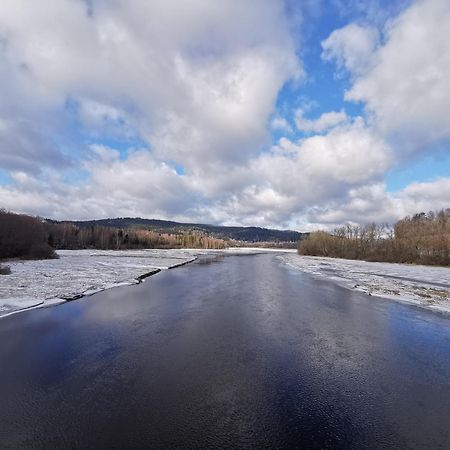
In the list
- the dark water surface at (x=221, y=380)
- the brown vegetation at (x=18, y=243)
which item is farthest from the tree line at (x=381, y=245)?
the brown vegetation at (x=18, y=243)

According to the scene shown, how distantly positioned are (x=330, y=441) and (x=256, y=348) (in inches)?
154

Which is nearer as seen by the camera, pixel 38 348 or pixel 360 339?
pixel 38 348

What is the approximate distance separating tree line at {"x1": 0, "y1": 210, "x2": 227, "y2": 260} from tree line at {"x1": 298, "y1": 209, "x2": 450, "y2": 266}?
5545 cm

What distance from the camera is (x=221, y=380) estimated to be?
20.4 ft

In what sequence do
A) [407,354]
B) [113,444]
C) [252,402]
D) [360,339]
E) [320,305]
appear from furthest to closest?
[320,305] → [360,339] → [407,354] → [252,402] → [113,444]

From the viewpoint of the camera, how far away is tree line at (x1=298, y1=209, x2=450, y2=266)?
48000 millimetres

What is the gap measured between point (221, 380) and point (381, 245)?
211ft

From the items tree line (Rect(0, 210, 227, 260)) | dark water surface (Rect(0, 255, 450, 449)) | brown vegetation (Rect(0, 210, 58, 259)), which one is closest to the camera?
dark water surface (Rect(0, 255, 450, 449))

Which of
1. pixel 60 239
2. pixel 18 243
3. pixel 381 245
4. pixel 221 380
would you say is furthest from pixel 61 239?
pixel 221 380

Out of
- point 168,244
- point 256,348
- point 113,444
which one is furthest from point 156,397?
point 168,244

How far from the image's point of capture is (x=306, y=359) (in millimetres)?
7484

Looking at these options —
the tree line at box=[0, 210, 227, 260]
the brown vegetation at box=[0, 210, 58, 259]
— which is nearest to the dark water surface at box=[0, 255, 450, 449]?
the brown vegetation at box=[0, 210, 58, 259]

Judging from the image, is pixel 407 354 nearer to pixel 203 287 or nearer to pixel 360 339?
pixel 360 339

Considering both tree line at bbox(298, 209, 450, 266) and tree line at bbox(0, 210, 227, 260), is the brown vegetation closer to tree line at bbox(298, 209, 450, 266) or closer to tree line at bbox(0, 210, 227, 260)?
tree line at bbox(0, 210, 227, 260)
